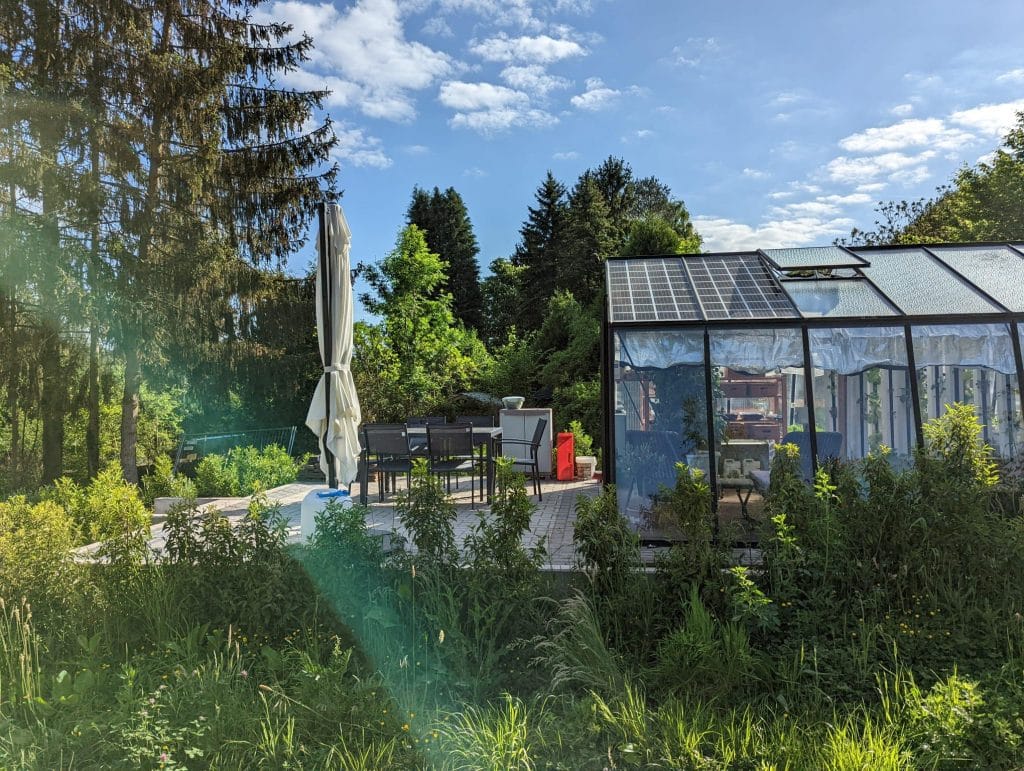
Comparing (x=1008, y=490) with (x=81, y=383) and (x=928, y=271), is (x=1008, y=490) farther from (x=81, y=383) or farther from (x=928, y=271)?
(x=81, y=383)

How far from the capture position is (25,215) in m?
9.80

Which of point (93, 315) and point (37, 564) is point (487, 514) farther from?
point (93, 315)

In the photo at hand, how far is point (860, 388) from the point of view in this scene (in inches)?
230

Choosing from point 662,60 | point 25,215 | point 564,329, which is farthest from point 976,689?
point 564,329

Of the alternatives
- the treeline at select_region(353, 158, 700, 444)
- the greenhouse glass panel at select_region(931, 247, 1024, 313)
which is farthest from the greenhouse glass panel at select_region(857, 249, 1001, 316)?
the treeline at select_region(353, 158, 700, 444)

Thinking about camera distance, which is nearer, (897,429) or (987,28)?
(897,429)

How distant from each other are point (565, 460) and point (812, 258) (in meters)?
4.83

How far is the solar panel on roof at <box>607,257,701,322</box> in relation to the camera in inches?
233

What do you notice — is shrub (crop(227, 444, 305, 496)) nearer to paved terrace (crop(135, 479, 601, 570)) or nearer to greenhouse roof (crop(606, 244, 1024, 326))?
paved terrace (crop(135, 479, 601, 570))

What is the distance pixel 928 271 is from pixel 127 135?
40.9 feet

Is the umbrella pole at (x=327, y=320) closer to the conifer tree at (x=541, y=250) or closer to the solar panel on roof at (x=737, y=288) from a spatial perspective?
the solar panel on roof at (x=737, y=288)

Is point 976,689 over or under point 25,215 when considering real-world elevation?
under

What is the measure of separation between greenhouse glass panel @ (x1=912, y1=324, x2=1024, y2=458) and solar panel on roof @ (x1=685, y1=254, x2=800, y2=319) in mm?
1215

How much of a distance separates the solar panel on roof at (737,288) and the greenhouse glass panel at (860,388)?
0.50 meters
